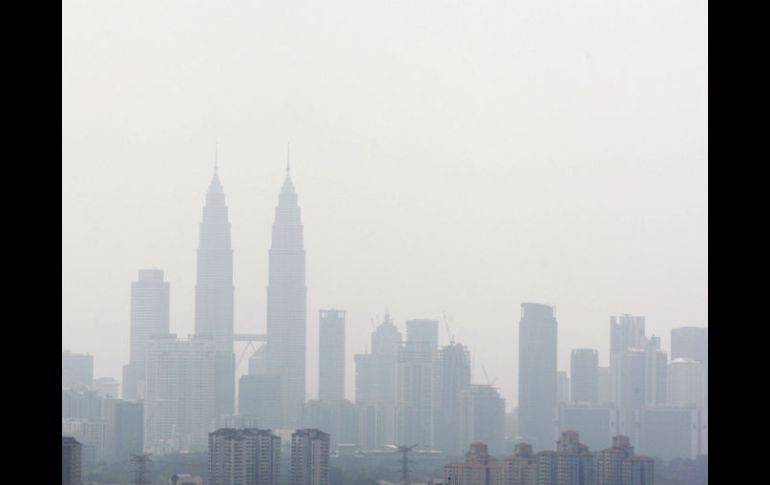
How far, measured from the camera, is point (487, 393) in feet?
46.3

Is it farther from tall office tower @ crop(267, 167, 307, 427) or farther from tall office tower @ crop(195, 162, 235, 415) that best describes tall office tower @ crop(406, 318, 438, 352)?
tall office tower @ crop(195, 162, 235, 415)

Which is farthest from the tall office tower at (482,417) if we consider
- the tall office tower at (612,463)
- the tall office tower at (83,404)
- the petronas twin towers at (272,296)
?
the tall office tower at (83,404)

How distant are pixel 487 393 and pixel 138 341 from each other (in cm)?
485

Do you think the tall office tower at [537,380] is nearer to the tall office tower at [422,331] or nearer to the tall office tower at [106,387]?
the tall office tower at [422,331]

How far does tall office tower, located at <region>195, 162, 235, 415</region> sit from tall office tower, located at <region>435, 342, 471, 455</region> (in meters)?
2.92

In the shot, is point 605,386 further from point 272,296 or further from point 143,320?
point 143,320

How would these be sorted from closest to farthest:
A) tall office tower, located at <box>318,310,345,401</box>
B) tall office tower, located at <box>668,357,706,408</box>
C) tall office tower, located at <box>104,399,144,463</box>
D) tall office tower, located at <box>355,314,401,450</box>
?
tall office tower, located at <box>104,399,144,463</box> < tall office tower, located at <box>668,357,706,408</box> < tall office tower, located at <box>355,314,401,450</box> < tall office tower, located at <box>318,310,345,401</box>

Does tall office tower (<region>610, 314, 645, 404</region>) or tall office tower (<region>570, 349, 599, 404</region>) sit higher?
tall office tower (<region>610, 314, 645, 404</region>)

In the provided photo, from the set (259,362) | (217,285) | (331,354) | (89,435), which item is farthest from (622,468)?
(217,285)

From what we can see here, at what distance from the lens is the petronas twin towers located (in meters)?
15.1

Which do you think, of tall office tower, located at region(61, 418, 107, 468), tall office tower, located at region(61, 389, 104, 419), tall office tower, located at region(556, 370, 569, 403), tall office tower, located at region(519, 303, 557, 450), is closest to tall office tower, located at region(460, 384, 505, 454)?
tall office tower, located at region(519, 303, 557, 450)

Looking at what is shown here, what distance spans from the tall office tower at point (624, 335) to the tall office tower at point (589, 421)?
2.05ft
